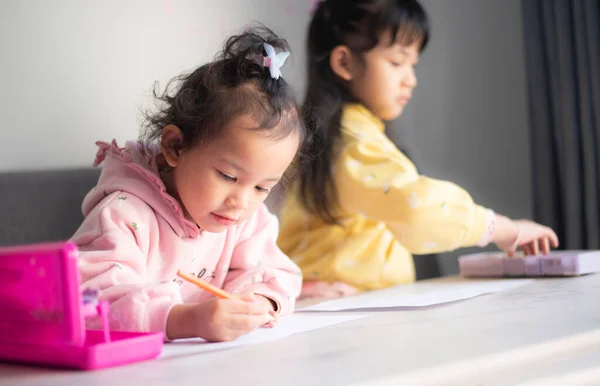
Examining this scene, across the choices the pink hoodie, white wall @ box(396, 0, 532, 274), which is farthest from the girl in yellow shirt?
white wall @ box(396, 0, 532, 274)

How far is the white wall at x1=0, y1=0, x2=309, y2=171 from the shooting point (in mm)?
1288

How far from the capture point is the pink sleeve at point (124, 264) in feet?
2.85

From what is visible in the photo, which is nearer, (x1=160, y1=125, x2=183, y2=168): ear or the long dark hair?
(x1=160, y1=125, x2=183, y2=168): ear

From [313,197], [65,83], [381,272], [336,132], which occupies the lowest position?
[381,272]

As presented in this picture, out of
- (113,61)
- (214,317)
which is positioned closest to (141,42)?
(113,61)

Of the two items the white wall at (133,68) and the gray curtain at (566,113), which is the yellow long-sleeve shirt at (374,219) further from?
the gray curtain at (566,113)

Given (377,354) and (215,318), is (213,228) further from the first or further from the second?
(377,354)

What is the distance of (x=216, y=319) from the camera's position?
0.85 metres

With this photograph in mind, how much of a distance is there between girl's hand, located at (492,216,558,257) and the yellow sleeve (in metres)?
0.04

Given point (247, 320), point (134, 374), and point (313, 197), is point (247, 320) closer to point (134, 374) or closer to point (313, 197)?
point (134, 374)

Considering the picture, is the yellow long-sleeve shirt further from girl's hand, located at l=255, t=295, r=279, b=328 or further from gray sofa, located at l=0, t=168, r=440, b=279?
girl's hand, located at l=255, t=295, r=279, b=328

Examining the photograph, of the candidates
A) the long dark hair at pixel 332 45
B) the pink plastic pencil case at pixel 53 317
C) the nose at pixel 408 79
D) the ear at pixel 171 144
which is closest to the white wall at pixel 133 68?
the long dark hair at pixel 332 45

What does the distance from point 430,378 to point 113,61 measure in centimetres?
95

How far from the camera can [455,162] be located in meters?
2.16
